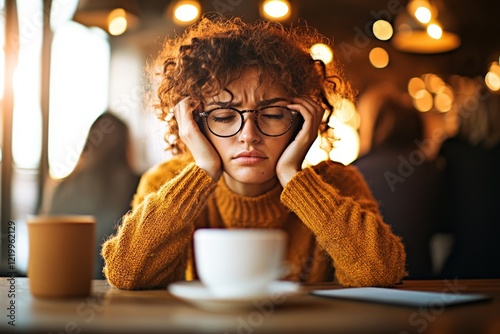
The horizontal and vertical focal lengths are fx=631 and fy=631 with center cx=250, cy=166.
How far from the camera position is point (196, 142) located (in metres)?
1.31

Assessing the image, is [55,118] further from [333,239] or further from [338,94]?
[333,239]

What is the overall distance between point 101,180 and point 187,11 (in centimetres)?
84

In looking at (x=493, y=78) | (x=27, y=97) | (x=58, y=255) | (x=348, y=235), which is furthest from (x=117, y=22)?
(x=58, y=255)

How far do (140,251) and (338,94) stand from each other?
25.2 inches

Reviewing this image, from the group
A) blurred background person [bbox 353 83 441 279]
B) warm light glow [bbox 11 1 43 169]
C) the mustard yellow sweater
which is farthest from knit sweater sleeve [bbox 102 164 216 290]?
warm light glow [bbox 11 1 43 169]

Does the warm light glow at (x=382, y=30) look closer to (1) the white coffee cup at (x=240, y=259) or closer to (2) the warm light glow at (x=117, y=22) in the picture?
(2) the warm light glow at (x=117, y=22)

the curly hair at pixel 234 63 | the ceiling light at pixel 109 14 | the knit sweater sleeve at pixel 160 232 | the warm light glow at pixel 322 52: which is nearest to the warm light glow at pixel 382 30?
the ceiling light at pixel 109 14

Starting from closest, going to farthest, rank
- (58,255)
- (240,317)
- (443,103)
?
(240,317) → (58,255) → (443,103)

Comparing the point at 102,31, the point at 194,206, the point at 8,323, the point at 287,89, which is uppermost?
the point at 102,31

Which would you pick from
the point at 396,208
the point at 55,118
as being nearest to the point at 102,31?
the point at 55,118

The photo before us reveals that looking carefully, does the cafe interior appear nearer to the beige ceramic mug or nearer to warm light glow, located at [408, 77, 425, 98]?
warm light glow, located at [408, 77, 425, 98]

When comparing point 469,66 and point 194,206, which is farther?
point 469,66

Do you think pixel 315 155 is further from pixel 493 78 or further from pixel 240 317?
pixel 493 78

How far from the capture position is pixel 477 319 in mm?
776
